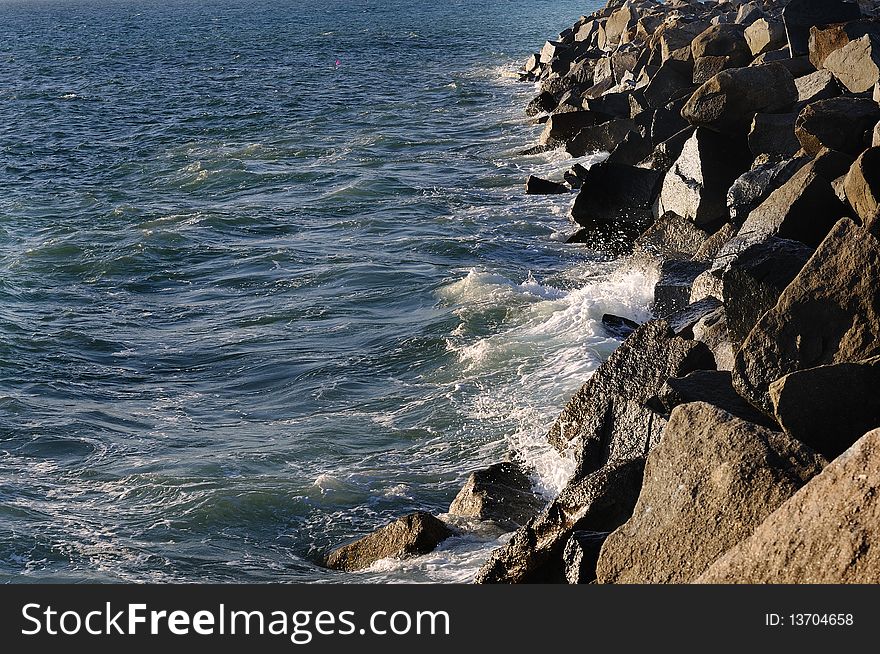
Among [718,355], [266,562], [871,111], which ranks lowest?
[266,562]

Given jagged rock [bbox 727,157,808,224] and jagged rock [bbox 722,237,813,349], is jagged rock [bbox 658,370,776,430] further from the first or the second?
jagged rock [bbox 727,157,808,224]

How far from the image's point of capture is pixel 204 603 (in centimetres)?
489

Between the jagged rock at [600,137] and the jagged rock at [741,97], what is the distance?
627cm

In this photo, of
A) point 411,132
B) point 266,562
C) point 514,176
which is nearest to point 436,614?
point 266,562

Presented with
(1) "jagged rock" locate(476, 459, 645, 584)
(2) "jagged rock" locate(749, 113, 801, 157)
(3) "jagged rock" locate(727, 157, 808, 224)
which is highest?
(2) "jagged rock" locate(749, 113, 801, 157)

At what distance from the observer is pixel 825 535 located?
4.82 meters

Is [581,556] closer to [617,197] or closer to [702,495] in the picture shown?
[702,495]

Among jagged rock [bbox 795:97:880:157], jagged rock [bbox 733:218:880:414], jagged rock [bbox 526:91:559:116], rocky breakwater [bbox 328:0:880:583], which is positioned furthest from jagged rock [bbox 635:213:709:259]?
jagged rock [bbox 526:91:559:116]

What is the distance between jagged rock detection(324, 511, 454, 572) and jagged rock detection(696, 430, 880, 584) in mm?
3059

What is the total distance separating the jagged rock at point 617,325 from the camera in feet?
39.7

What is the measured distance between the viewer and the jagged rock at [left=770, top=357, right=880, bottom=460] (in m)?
6.17

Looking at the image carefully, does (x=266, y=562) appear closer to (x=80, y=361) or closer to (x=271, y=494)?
(x=271, y=494)

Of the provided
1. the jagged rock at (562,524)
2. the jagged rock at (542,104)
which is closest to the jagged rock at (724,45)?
the jagged rock at (542,104)

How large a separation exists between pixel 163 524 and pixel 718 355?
5078mm
